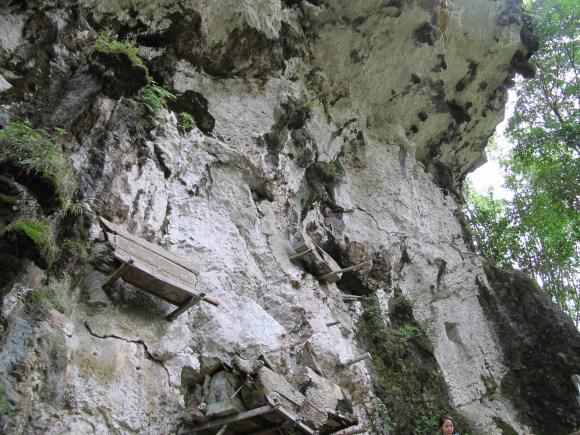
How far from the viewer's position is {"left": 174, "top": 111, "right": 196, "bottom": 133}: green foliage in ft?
27.0

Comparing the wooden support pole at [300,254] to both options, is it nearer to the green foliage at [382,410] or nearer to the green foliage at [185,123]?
the green foliage at [382,410]

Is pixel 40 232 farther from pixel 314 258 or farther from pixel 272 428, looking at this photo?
pixel 314 258

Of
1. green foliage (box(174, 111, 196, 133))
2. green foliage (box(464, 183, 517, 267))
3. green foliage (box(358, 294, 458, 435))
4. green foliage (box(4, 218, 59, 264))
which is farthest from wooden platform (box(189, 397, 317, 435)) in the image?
green foliage (box(464, 183, 517, 267))

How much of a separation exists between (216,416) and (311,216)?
5.45 metres

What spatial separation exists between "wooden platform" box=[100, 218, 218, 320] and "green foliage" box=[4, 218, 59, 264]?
61cm

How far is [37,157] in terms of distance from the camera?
5.23 metres

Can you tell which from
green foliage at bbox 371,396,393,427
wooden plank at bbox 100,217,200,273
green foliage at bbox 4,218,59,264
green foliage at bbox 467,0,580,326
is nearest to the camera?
green foliage at bbox 4,218,59,264

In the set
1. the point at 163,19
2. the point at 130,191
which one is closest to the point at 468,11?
the point at 163,19

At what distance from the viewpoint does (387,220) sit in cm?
1191

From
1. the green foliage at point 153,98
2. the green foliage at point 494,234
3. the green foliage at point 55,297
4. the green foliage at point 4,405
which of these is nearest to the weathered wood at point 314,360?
the green foliage at point 55,297

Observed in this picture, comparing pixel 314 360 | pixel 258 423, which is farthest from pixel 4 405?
pixel 314 360

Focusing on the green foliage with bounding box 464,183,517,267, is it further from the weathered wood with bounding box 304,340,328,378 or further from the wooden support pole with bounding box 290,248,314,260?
the weathered wood with bounding box 304,340,328,378

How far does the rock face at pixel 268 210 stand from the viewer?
528 centimetres

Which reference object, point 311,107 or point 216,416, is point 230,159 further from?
point 216,416
